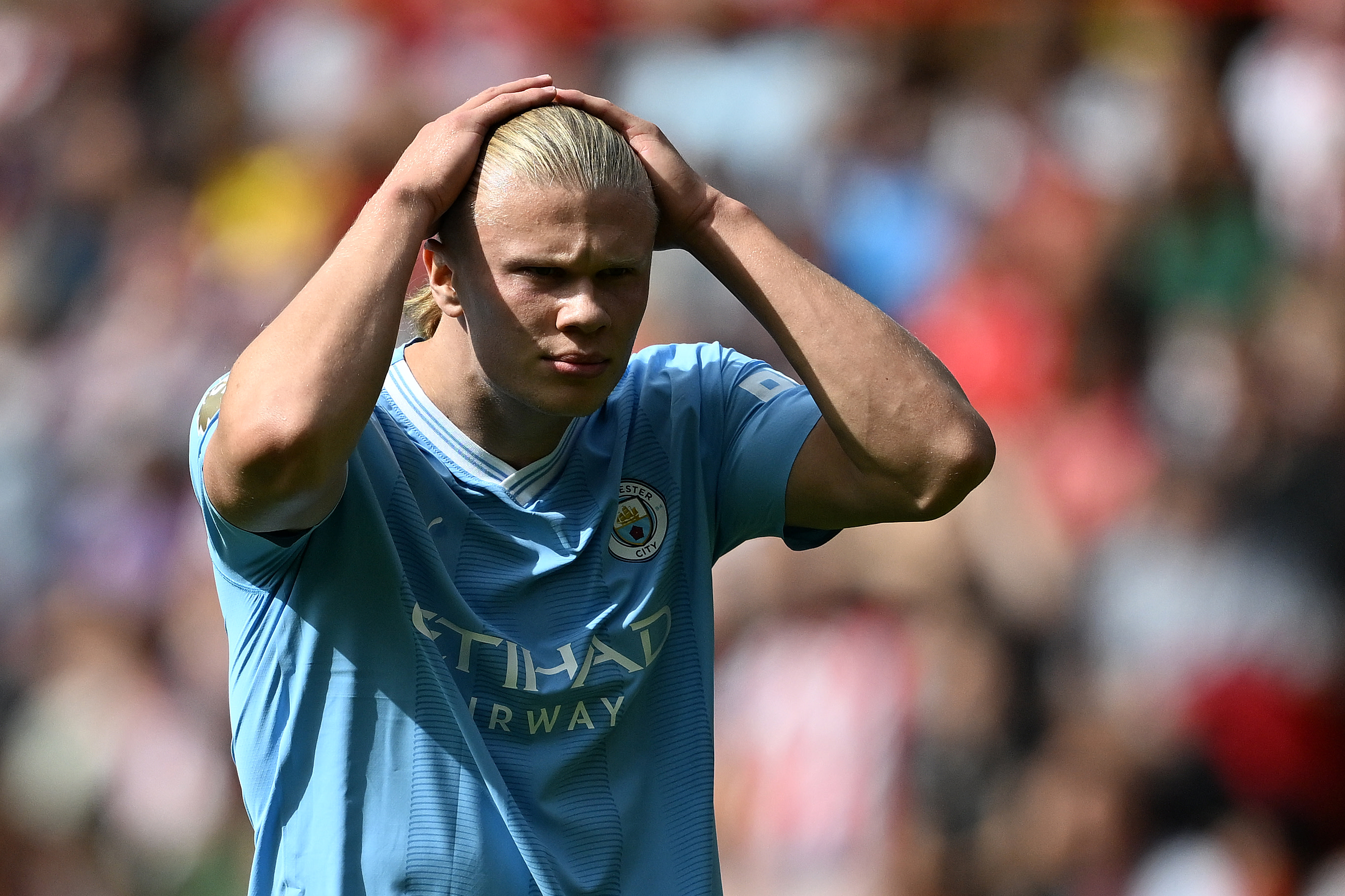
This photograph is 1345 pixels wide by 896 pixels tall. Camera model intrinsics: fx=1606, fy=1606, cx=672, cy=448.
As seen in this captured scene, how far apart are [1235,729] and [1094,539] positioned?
0.74m

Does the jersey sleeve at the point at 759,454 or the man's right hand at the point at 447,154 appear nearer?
the man's right hand at the point at 447,154

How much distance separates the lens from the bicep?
2.51 meters

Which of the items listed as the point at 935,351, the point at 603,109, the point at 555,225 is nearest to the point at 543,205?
the point at 555,225

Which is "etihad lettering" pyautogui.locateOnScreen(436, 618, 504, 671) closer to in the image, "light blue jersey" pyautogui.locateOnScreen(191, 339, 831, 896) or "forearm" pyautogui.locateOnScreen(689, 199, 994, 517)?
"light blue jersey" pyautogui.locateOnScreen(191, 339, 831, 896)

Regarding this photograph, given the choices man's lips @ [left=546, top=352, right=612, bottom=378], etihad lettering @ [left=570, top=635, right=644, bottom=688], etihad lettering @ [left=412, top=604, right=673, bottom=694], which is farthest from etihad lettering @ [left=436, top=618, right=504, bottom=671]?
man's lips @ [left=546, top=352, right=612, bottom=378]

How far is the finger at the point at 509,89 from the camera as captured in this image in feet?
7.95

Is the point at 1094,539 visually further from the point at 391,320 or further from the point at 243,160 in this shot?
the point at 243,160

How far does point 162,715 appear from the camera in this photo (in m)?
5.98

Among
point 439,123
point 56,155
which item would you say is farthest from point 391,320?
point 56,155

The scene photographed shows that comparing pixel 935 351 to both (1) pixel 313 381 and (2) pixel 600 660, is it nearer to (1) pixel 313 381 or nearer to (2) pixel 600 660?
(2) pixel 600 660

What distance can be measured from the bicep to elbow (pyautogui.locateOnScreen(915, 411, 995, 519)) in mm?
33

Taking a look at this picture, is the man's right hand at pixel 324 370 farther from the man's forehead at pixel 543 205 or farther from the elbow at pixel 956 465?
the elbow at pixel 956 465

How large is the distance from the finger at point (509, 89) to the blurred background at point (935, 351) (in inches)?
121

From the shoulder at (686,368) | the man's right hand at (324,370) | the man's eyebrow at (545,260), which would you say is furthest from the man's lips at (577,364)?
the shoulder at (686,368)
